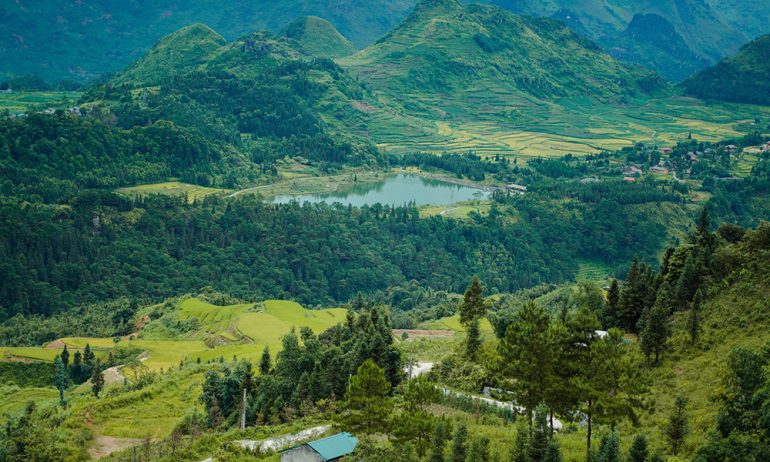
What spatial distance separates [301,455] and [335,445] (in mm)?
1324

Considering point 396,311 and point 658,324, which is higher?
point 658,324

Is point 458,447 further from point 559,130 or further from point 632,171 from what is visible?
point 559,130

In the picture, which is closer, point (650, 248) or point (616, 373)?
point (616, 373)

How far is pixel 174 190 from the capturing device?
118m

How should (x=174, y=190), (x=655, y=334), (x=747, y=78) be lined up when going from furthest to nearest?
(x=747, y=78)
(x=174, y=190)
(x=655, y=334)

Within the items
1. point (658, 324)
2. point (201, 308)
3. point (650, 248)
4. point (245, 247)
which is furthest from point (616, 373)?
point (650, 248)

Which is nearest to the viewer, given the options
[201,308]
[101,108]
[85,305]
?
[201,308]

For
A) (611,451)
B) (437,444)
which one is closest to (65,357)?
(437,444)

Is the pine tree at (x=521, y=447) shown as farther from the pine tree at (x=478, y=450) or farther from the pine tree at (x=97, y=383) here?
the pine tree at (x=97, y=383)

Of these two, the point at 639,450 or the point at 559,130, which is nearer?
the point at 639,450

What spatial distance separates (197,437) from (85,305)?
4990 centimetres

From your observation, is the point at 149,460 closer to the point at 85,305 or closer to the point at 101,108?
the point at 85,305

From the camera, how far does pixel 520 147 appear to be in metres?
166

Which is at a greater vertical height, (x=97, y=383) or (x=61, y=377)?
(x=97, y=383)
